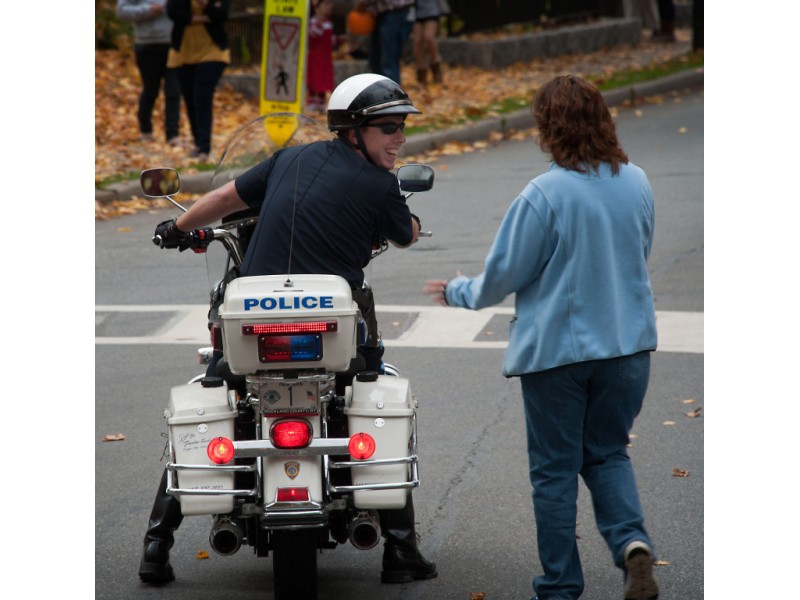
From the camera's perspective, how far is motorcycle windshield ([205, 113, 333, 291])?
523cm

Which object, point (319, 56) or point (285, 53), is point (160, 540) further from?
point (319, 56)

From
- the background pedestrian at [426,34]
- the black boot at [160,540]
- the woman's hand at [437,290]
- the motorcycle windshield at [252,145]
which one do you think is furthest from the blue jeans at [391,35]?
the woman's hand at [437,290]

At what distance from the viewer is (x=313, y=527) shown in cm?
423

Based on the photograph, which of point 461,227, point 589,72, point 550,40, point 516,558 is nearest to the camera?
point 516,558

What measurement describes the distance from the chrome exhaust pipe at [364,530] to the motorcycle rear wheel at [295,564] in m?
0.14

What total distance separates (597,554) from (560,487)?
971mm

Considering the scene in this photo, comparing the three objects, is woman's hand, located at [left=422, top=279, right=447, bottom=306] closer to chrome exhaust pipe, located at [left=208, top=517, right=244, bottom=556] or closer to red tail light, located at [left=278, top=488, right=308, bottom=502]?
red tail light, located at [left=278, top=488, right=308, bottom=502]

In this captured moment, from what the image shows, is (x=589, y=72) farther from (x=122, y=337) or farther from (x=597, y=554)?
(x=597, y=554)

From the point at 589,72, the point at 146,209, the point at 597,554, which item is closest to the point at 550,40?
the point at 589,72

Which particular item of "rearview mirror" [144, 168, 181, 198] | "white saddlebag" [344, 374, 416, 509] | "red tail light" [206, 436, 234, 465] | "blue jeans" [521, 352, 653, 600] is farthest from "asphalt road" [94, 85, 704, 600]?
"rearview mirror" [144, 168, 181, 198]

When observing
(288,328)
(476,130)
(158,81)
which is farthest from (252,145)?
(476,130)

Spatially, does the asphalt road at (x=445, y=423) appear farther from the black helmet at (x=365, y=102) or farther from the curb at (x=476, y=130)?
the black helmet at (x=365, y=102)

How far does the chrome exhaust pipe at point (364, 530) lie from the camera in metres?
4.43

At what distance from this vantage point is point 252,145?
5324 millimetres
